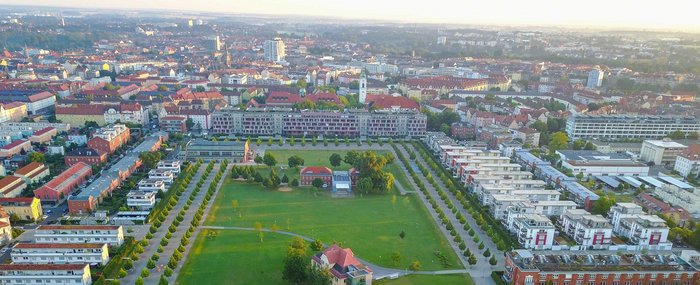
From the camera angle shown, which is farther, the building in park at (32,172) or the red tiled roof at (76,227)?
the building in park at (32,172)

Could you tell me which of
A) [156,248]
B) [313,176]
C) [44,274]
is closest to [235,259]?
[156,248]

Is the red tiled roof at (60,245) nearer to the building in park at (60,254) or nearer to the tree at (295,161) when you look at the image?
the building in park at (60,254)

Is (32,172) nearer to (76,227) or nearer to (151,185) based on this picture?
(151,185)

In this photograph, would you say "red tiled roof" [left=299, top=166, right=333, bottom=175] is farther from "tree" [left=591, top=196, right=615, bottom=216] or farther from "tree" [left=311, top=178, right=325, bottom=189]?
"tree" [left=591, top=196, right=615, bottom=216]

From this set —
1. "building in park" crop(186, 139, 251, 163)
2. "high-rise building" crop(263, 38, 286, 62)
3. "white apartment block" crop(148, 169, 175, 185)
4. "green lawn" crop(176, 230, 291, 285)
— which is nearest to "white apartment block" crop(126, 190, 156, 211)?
"white apartment block" crop(148, 169, 175, 185)

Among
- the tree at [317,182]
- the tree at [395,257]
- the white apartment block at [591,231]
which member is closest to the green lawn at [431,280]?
the tree at [395,257]
